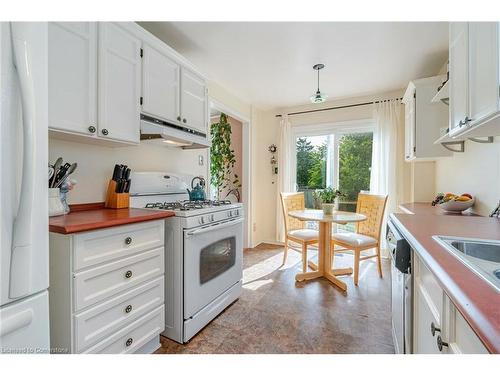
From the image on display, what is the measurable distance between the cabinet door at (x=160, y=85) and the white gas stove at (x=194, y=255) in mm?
561

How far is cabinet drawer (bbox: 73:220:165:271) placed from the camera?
44.1 inches

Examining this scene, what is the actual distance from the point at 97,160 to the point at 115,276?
0.95m

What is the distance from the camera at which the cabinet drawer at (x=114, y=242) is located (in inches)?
44.1

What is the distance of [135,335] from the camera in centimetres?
140

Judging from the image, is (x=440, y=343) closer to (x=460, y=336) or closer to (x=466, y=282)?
(x=460, y=336)

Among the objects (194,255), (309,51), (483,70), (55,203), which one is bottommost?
(194,255)

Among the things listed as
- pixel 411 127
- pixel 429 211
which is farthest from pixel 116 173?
pixel 411 127

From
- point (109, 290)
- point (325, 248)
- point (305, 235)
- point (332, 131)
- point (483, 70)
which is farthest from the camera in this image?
point (332, 131)

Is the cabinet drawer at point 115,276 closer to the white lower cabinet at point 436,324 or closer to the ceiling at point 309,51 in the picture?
the white lower cabinet at point 436,324

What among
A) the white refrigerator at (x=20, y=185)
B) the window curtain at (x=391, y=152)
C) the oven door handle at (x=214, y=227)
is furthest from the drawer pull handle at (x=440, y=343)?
the window curtain at (x=391, y=152)

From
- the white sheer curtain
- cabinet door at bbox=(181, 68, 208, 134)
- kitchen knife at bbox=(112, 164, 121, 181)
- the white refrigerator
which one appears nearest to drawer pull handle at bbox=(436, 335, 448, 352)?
the white refrigerator

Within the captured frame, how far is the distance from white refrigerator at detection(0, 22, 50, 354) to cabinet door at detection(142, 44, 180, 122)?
1108 mm

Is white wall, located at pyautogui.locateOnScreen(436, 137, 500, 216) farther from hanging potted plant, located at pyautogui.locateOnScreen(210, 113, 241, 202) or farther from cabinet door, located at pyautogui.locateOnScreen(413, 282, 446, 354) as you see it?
hanging potted plant, located at pyautogui.locateOnScreen(210, 113, 241, 202)
